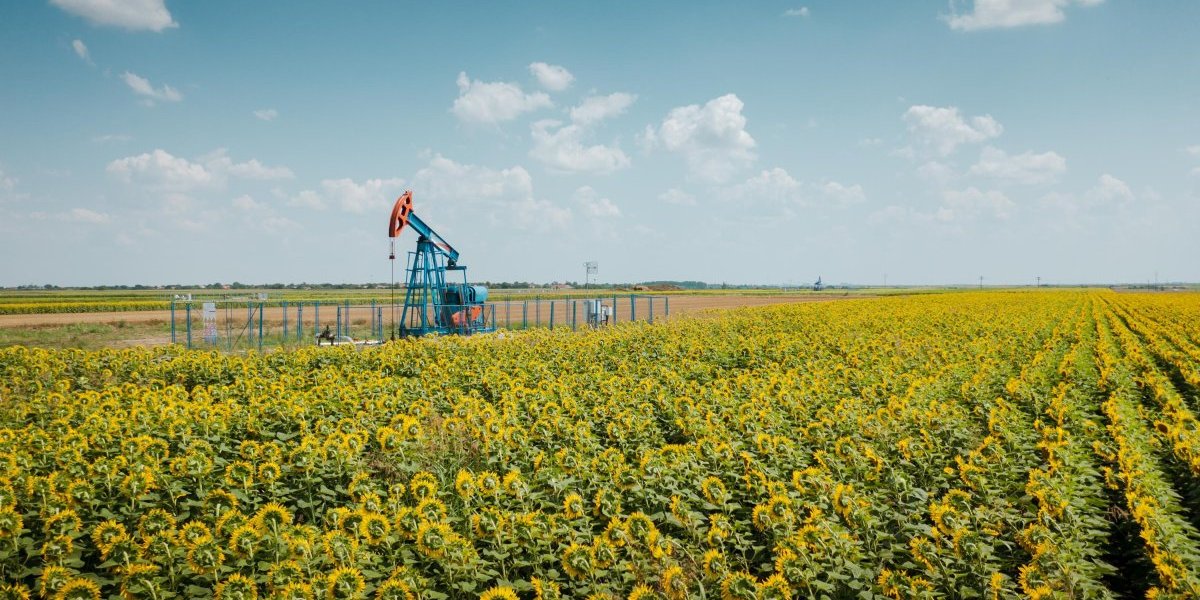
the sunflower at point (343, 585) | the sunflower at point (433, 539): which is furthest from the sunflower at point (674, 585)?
the sunflower at point (343, 585)

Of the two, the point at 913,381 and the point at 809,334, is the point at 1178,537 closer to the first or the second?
the point at 913,381

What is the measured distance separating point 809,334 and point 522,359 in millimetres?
8843

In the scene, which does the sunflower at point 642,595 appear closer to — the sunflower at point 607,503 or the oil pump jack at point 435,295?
the sunflower at point 607,503

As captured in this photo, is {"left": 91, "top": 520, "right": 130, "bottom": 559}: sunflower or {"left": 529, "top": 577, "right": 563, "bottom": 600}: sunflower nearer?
{"left": 529, "top": 577, "right": 563, "bottom": 600}: sunflower

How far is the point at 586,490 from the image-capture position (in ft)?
16.7

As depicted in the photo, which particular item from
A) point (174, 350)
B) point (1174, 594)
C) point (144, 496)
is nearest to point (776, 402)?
point (1174, 594)

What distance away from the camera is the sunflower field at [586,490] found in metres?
3.89

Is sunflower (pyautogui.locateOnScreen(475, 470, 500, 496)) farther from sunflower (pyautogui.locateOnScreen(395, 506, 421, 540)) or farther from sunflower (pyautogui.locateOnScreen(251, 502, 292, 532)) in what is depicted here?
sunflower (pyautogui.locateOnScreen(251, 502, 292, 532))

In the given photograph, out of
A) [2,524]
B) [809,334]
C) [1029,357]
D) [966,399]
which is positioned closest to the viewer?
[2,524]

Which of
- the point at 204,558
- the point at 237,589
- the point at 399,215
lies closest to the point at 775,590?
the point at 237,589

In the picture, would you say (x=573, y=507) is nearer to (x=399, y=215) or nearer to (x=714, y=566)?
(x=714, y=566)

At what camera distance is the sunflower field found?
153 inches

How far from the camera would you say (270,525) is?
4.38m

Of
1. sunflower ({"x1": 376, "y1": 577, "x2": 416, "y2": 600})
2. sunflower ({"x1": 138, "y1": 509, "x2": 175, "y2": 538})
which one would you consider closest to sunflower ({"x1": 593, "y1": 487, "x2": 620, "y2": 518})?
sunflower ({"x1": 376, "y1": 577, "x2": 416, "y2": 600})
